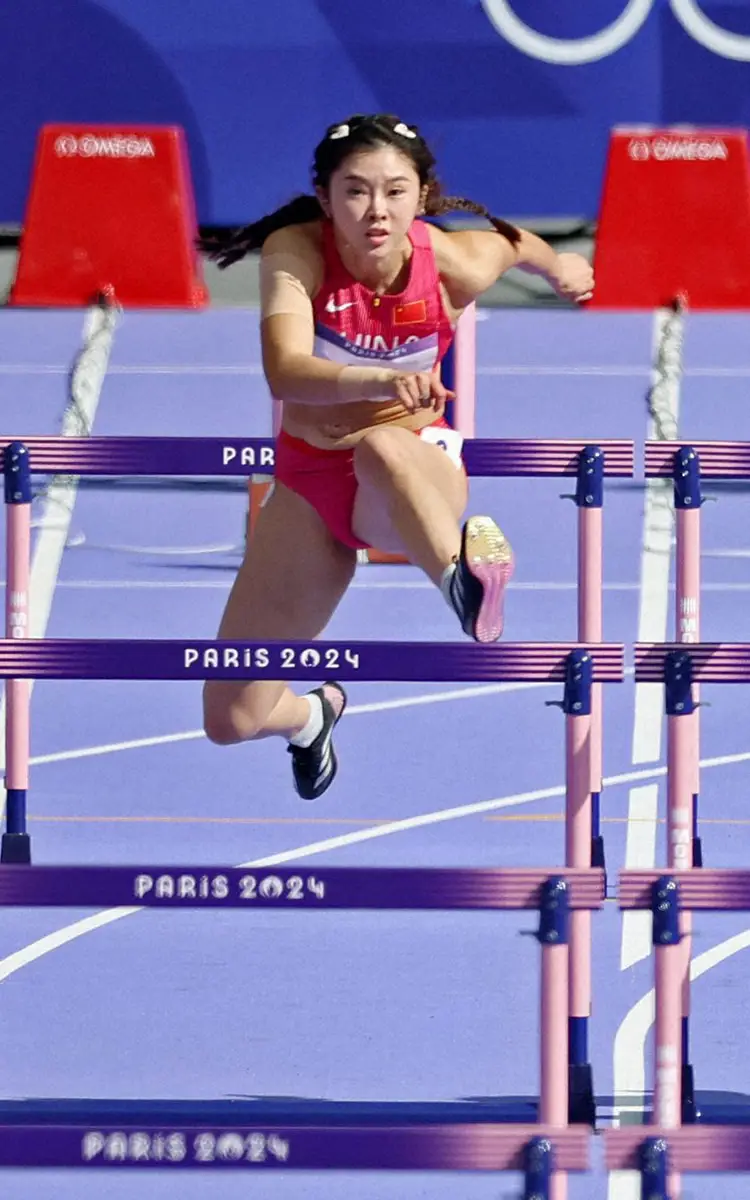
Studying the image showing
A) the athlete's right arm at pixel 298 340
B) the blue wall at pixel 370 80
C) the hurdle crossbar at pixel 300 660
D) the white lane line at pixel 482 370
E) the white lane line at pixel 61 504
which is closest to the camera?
the hurdle crossbar at pixel 300 660

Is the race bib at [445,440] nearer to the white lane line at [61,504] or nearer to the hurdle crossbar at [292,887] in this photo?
the hurdle crossbar at [292,887]

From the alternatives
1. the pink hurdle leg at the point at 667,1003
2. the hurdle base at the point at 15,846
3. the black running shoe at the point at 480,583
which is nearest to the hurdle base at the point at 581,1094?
the black running shoe at the point at 480,583

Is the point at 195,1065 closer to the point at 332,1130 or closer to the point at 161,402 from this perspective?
the point at 332,1130

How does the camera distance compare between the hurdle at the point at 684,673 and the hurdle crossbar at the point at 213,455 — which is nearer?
the hurdle at the point at 684,673

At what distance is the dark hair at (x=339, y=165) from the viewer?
5703mm

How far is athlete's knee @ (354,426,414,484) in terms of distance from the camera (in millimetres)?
5613

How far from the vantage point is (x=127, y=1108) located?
566cm

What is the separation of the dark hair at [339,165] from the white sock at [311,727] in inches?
51.0

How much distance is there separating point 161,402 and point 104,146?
6.74 feet

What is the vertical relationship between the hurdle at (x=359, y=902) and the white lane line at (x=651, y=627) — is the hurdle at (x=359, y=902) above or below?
below

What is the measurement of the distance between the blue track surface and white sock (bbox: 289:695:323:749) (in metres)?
0.63

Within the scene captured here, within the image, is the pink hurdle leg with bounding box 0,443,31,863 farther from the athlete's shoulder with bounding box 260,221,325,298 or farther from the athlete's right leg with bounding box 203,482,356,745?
the athlete's shoulder with bounding box 260,221,325,298

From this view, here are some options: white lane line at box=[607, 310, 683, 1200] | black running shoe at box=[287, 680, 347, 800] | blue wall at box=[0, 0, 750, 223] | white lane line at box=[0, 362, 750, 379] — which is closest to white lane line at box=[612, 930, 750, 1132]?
white lane line at box=[607, 310, 683, 1200]

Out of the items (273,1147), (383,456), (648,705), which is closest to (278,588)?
(383,456)
